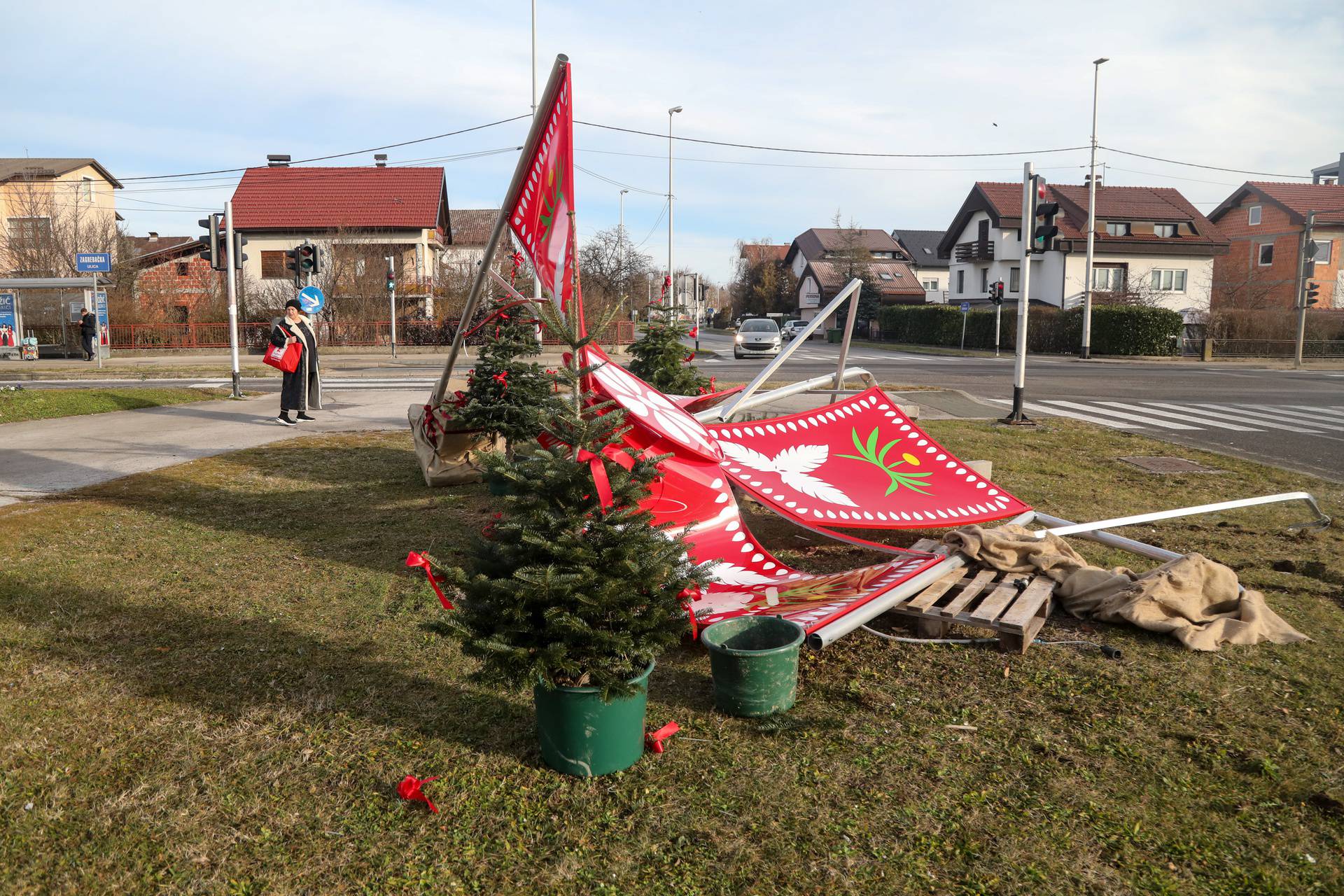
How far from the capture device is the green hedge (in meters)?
36.6

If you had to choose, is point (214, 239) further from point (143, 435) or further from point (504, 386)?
point (504, 386)

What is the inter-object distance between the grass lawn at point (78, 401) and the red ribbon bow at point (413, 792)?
12.7 m

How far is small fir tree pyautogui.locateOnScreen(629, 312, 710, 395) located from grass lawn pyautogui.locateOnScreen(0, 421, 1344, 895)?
203 inches

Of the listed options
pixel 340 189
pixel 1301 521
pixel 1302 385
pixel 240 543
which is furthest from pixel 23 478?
pixel 340 189

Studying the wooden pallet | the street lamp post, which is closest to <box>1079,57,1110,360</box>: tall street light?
the street lamp post

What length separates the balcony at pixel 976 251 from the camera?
55906mm

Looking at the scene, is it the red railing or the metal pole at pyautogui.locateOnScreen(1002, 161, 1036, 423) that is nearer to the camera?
the metal pole at pyautogui.locateOnScreen(1002, 161, 1036, 423)

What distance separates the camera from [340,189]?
4538 centimetres

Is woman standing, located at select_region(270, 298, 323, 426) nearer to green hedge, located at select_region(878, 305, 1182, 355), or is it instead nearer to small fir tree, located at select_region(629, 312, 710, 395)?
small fir tree, located at select_region(629, 312, 710, 395)

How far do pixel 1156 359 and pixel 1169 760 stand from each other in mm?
36029

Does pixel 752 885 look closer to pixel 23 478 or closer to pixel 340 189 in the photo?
pixel 23 478

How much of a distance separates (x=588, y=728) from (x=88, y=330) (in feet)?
107

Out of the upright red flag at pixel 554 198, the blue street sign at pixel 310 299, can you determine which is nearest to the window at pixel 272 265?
the blue street sign at pixel 310 299

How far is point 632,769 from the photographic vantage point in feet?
11.2
